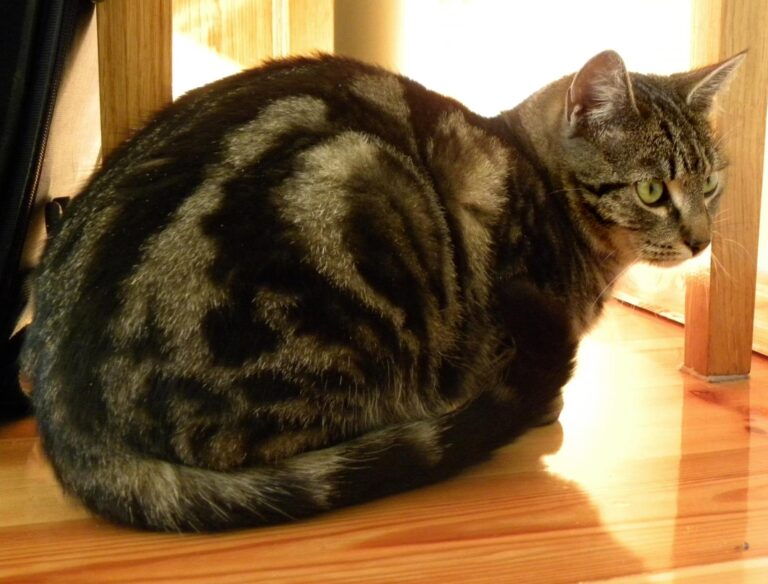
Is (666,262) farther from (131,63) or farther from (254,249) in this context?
(131,63)

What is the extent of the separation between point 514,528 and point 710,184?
72 centimetres

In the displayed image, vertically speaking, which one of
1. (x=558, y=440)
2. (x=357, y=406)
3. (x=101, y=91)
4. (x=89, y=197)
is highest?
(x=101, y=91)

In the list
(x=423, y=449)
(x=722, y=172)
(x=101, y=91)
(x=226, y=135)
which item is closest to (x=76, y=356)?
(x=226, y=135)

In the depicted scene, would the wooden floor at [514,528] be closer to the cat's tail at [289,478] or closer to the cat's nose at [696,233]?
the cat's tail at [289,478]

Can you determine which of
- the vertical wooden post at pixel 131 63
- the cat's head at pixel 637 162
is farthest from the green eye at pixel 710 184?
the vertical wooden post at pixel 131 63

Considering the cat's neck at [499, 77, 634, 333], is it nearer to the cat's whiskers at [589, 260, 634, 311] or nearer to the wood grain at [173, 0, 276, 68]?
the cat's whiskers at [589, 260, 634, 311]

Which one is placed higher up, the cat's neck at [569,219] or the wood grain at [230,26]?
the wood grain at [230,26]

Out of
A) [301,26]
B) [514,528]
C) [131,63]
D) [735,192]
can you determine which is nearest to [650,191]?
[735,192]

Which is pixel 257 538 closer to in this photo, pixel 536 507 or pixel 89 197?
pixel 536 507

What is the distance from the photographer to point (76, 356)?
960 millimetres

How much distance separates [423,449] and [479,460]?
0.31ft

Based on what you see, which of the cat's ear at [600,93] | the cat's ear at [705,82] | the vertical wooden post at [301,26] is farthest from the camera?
the vertical wooden post at [301,26]

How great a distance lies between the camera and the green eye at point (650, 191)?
1.29 meters

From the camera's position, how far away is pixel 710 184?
4.55 ft
